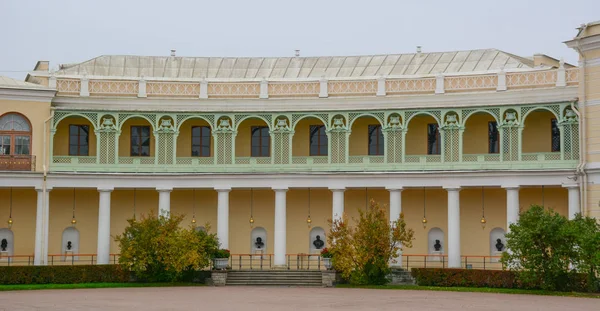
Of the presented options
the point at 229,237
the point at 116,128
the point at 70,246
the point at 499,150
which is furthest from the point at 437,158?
the point at 70,246

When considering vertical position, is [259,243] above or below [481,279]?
above

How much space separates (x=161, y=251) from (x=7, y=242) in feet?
39.2

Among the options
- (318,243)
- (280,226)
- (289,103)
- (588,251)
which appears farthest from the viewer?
(318,243)

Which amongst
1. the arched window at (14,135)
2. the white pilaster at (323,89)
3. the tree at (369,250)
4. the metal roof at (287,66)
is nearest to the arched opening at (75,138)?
the arched window at (14,135)

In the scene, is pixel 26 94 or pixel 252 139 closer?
pixel 26 94

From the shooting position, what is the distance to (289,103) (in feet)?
187

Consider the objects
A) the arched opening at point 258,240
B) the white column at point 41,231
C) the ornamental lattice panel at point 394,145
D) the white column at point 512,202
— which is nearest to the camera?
the white column at point 512,202

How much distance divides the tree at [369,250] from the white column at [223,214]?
9014 millimetres

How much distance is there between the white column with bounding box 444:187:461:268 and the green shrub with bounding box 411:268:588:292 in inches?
190

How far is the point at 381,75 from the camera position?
57.2m

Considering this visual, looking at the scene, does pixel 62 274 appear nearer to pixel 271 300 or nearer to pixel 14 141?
pixel 14 141

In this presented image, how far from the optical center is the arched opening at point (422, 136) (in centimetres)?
5756

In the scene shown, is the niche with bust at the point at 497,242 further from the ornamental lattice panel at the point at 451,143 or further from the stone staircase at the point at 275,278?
the stone staircase at the point at 275,278

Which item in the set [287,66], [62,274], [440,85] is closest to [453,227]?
[440,85]
